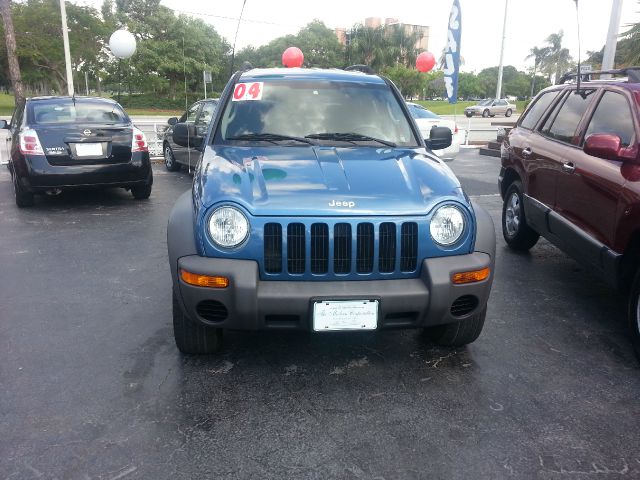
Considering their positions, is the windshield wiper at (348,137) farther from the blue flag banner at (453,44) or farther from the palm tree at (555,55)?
the palm tree at (555,55)

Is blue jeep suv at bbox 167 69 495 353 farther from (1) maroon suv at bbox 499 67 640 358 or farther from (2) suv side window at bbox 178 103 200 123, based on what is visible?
(2) suv side window at bbox 178 103 200 123

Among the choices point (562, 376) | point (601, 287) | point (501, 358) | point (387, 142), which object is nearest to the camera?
point (562, 376)

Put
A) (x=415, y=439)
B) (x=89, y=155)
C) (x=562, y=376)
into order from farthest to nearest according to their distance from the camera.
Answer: (x=89, y=155) → (x=562, y=376) → (x=415, y=439)

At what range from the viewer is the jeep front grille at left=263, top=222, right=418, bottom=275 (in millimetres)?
2807

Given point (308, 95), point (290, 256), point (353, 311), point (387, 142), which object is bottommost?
point (353, 311)

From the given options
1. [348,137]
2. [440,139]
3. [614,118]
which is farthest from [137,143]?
[614,118]

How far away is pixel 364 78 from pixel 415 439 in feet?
9.46

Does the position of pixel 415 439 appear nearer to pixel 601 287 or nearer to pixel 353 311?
pixel 353 311

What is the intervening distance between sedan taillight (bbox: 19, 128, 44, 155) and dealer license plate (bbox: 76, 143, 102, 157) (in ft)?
1.46

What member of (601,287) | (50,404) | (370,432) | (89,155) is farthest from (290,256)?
(89,155)

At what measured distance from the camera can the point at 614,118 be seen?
4133 millimetres

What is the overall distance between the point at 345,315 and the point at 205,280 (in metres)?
0.73

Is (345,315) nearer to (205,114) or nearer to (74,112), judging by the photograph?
(74,112)

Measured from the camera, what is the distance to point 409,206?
2.90 m
